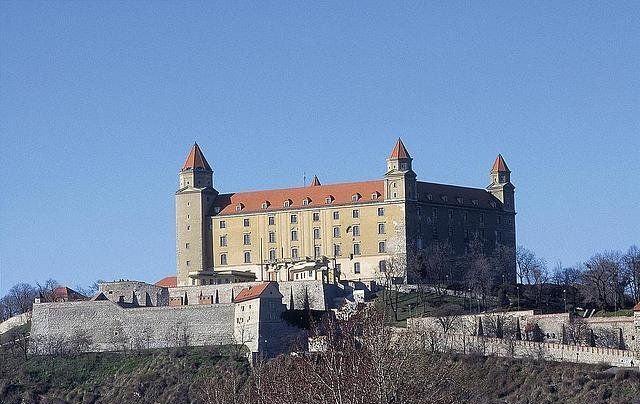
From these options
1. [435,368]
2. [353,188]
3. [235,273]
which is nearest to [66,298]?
[235,273]

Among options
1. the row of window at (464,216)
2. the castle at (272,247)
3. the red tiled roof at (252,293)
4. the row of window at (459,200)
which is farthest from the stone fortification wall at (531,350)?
the row of window at (459,200)

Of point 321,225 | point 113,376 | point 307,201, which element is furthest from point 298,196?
point 113,376

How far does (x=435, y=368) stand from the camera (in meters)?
55.7

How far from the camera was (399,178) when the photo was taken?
354 feet

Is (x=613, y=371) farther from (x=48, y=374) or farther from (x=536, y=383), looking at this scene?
(x=48, y=374)

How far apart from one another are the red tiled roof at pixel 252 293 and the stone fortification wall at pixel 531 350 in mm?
11214

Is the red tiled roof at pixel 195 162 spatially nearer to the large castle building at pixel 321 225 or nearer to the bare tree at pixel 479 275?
the large castle building at pixel 321 225

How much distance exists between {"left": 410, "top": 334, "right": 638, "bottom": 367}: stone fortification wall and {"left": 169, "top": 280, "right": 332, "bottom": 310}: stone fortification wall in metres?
12.9

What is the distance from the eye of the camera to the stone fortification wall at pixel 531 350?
82.7 m

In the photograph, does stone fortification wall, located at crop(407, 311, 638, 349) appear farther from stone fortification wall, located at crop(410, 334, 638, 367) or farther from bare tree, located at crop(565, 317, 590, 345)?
stone fortification wall, located at crop(410, 334, 638, 367)

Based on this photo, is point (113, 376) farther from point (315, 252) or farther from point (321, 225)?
point (321, 225)

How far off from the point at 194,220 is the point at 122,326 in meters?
12.3

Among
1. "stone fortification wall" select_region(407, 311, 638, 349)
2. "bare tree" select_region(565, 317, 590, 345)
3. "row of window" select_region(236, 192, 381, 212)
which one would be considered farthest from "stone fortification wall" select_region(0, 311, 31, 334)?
"bare tree" select_region(565, 317, 590, 345)

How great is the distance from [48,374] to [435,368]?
47.2 meters
